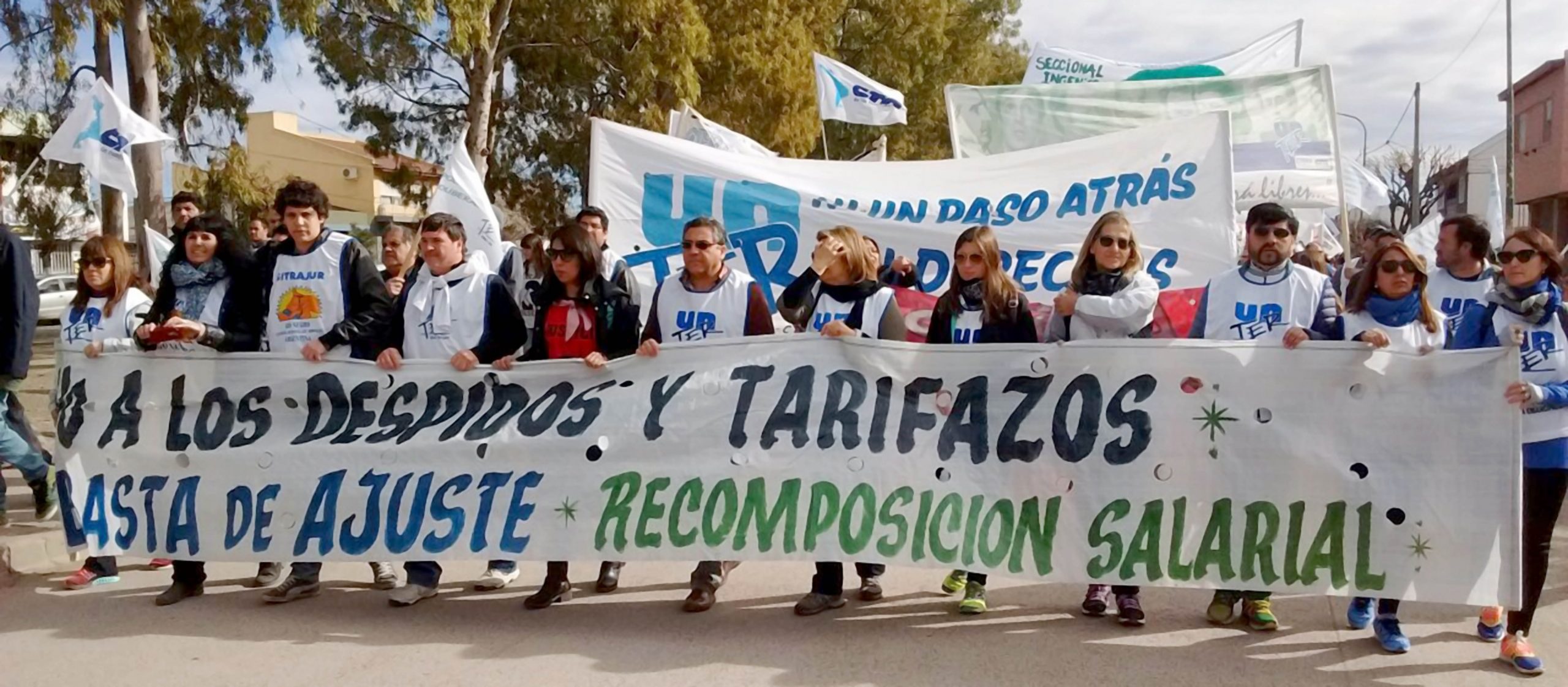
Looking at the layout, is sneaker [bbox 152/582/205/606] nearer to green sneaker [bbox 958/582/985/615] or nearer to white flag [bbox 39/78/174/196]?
green sneaker [bbox 958/582/985/615]

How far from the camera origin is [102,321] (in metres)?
5.82

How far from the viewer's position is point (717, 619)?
491 cm

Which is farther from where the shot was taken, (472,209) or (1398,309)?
(472,209)

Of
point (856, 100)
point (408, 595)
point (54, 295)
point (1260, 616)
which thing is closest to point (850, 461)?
point (1260, 616)

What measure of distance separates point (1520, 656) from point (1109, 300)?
178 cm

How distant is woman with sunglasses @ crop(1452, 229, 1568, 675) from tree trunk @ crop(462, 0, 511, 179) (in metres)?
13.6

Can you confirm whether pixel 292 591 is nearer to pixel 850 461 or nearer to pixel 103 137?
pixel 850 461

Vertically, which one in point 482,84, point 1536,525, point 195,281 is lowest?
point 1536,525

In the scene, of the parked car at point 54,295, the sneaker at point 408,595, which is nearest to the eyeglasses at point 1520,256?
the sneaker at point 408,595

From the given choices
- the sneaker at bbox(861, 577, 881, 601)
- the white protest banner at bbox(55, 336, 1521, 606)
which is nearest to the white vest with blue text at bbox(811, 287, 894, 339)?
the white protest banner at bbox(55, 336, 1521, 606)

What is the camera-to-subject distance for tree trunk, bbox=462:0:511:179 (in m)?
16.3

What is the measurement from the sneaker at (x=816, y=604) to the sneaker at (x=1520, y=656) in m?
2.32

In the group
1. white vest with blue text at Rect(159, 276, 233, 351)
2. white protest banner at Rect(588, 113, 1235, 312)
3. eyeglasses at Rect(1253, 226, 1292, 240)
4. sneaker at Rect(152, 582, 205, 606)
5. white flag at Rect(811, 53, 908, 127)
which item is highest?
white flag at Rect(811, 53, 908, 127)

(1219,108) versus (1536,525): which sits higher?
(1219,108)
